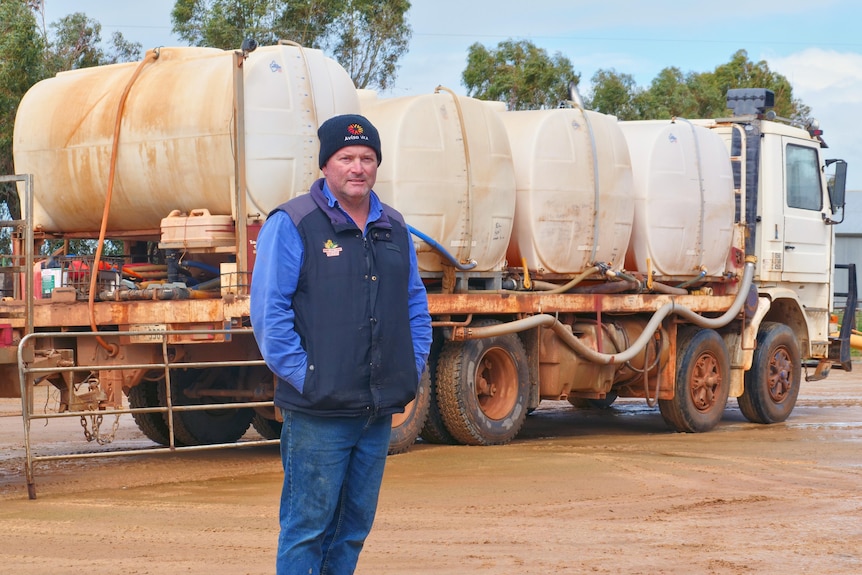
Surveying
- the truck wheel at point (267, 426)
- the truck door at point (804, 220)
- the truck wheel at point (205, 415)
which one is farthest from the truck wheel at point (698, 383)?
the truck wheel at point (205, 415)

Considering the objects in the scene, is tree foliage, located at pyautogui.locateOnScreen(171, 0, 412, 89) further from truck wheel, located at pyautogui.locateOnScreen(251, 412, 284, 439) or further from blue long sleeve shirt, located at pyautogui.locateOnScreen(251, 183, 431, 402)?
blue long sleeve shirt, located at pyautogui.locateOnScreen(251, 183, 431, 402)

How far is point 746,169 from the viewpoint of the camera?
14336mm

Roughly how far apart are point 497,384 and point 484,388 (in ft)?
0.78

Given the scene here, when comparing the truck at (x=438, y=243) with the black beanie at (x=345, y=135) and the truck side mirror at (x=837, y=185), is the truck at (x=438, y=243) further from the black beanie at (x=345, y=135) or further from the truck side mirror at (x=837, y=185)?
the black beanie at (x=345, y=135)

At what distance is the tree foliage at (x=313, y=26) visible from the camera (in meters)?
25.6

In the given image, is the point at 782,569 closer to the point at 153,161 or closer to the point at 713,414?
the point at 153,161

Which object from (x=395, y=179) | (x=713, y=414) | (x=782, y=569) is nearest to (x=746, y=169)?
(x=713, y=414)

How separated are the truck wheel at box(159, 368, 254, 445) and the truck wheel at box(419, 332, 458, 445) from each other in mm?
1616

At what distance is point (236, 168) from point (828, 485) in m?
4.86

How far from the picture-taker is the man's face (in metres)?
4.78

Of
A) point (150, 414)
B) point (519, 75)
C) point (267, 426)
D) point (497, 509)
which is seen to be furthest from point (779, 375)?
point (519, 75)

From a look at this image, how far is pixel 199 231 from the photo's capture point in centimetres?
969

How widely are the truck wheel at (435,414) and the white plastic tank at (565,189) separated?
128cm

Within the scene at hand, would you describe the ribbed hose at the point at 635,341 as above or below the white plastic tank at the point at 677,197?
below
